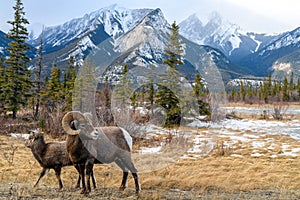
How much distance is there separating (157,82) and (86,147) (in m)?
6.94

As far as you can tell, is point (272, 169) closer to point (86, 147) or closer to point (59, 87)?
point (86, 147)

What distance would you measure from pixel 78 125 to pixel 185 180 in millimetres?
3599

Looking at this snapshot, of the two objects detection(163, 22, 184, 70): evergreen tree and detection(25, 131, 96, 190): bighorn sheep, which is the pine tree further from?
detection(25, 131, 96, 190): bighorn sheep

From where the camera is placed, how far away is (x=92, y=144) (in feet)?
20.3

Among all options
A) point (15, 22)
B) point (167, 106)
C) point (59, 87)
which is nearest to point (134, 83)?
point (167, 106)

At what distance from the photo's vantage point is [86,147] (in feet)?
20.1

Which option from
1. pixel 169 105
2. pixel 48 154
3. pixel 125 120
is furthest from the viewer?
pixel 169 105

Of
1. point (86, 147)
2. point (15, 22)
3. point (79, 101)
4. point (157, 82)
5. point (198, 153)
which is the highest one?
point (15, 22)

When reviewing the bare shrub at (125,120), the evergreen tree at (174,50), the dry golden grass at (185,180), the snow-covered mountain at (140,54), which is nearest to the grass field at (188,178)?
the dry golden grass at (185,180)

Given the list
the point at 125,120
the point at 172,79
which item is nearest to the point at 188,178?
the point at 125,120

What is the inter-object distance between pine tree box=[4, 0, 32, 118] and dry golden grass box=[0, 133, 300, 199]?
12.6 meters

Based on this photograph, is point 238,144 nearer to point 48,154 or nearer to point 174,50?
point 174,50

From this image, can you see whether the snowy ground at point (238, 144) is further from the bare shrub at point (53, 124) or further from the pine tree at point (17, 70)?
the pine tree at point (17, 70)

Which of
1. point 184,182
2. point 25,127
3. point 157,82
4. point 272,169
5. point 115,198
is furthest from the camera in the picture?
point 25,127
